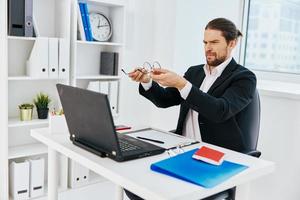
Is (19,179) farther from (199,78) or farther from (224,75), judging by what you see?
(224,75)

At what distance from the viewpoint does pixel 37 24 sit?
2789mm

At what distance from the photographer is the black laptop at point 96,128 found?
49.4 inches

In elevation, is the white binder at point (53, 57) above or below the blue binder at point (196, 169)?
above

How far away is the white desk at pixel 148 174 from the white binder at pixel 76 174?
1318 mm

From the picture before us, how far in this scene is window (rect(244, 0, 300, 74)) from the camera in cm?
292

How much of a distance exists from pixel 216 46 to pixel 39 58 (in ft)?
4.38

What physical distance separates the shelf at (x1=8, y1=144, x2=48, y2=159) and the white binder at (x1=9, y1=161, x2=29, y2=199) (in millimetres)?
62

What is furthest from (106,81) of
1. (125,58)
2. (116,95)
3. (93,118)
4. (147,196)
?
(147,196)

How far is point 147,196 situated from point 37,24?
213cm

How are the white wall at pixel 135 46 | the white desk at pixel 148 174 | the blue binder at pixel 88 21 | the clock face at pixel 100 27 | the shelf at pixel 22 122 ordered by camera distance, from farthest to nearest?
the white wall at pixel 135 46, the clock face at pixel 100 27, the blue binder at pixel 88 21, the shelf at pixel 22 122, the white desk at pixel 148 174

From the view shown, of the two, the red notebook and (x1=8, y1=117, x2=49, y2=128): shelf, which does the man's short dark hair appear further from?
(x1=8, y1=117, x2=49, y2=128): shelf

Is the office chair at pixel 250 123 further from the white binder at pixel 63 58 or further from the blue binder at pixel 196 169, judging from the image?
the white binder at pixel 63 58
